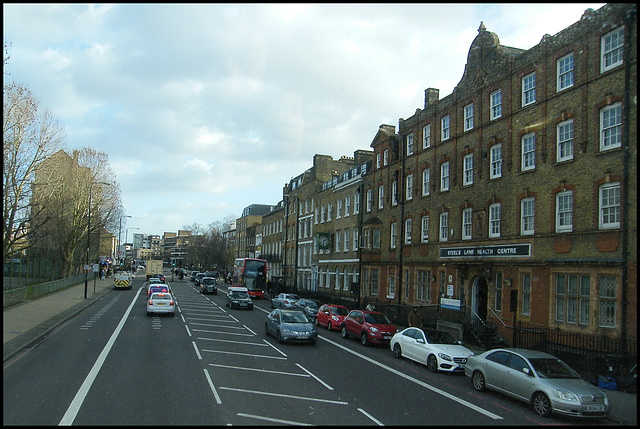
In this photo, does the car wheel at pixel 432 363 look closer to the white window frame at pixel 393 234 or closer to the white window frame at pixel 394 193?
the white window frame at pixel 393 234

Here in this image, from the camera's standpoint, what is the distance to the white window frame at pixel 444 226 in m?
27.8

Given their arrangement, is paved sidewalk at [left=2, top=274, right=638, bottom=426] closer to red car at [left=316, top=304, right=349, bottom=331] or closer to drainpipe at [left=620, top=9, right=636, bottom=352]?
drainpipe at [left=620, top=9, right=636, bottom=352]

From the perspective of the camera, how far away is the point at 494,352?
542 inches

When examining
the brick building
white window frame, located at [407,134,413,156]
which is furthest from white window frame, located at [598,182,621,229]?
white window frame, located at [407,134,413,156]

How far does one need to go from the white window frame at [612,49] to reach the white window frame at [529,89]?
379 cm

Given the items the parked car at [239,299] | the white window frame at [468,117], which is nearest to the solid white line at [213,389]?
the white window frame at [468,117]

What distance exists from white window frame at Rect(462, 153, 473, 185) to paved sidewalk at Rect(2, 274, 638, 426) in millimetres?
13736

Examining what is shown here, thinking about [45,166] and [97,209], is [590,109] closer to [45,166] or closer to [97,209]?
[45,166]

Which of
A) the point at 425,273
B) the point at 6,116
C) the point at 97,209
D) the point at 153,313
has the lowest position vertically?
the point at 153,313

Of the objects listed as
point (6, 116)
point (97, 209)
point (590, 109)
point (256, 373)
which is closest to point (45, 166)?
point (6, 116)

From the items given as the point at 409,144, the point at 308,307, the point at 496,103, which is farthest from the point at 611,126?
the point at 308,307

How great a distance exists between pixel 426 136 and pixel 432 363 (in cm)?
1798

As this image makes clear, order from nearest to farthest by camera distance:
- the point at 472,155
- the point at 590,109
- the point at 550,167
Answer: the point at 590,109
the point at 550,167
the point at 472,155

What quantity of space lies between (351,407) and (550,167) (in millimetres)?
14721
